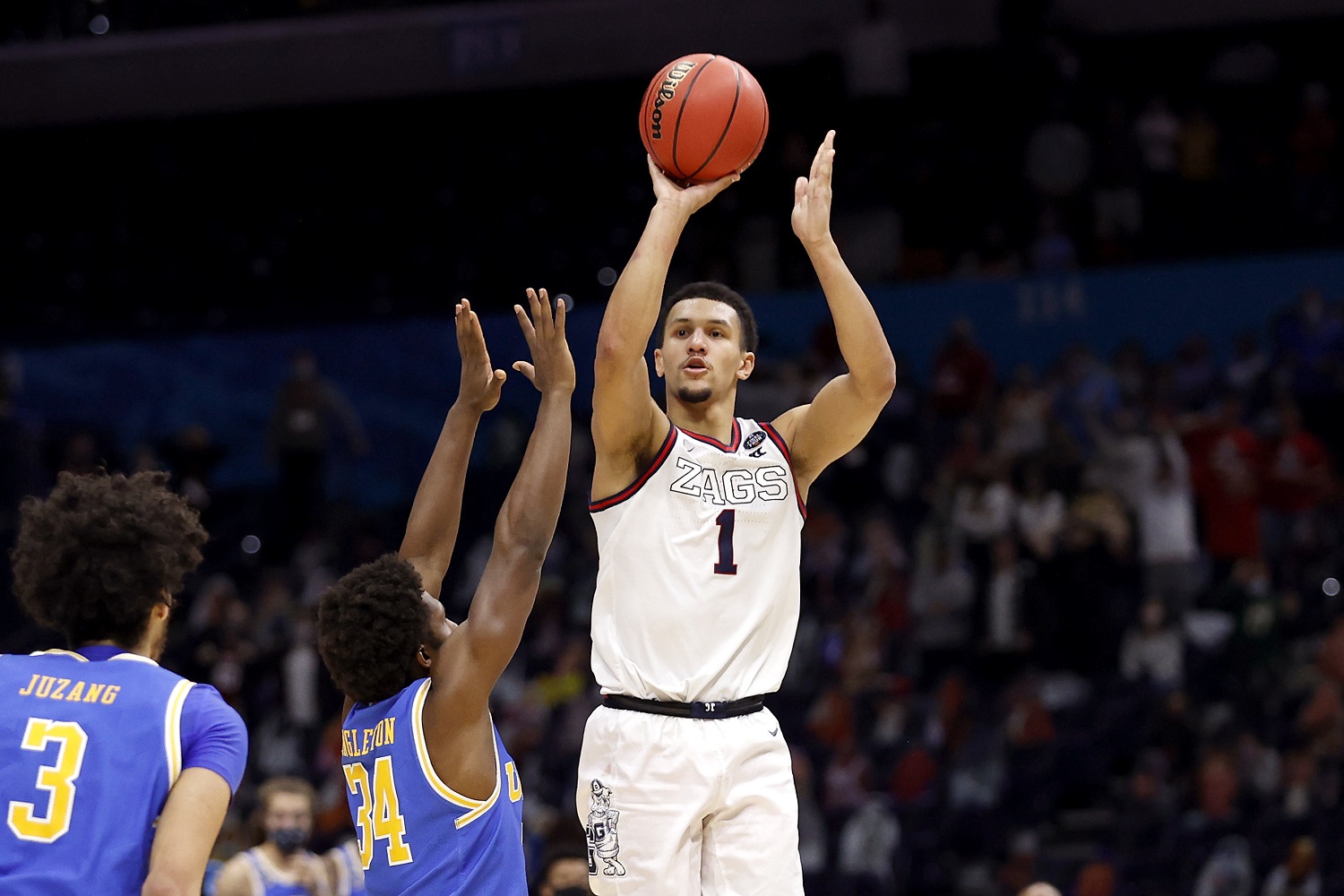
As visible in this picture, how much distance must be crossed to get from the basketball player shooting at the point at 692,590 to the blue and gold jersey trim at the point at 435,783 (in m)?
0.55

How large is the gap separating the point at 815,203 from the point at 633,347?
2.27ft

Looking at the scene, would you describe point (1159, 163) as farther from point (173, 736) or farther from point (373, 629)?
point (173, 736)

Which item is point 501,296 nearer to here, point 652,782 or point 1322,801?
point 1322,801

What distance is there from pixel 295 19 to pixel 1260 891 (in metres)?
12.2

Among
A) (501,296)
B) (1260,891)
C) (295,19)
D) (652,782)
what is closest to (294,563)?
(501,296)

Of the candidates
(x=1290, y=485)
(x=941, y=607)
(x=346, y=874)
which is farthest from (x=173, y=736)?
(x=1290, y=485)

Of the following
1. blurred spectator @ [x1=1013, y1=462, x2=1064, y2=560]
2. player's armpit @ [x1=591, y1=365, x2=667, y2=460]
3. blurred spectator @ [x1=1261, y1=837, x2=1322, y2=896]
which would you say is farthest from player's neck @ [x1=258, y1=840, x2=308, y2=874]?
blurred spectator @ [x1=1013, y1=462, x2=1064, y2=560]

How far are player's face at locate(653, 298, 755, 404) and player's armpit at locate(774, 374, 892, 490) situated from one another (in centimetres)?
27

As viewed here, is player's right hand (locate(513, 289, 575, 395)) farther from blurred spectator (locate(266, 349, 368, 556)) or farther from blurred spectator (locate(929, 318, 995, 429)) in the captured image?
blurred spectator (locate(266, 349, 368, 556))

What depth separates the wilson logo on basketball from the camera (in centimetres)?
516

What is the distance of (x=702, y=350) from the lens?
508cm

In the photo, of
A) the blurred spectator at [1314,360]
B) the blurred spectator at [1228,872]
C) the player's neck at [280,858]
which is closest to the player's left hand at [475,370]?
the player's neck at [280,858]

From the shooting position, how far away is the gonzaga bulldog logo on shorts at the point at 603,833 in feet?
15.9

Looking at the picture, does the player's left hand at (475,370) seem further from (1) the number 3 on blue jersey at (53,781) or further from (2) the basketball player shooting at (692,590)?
(1) the number 3 on blue jersey at (53,781)
